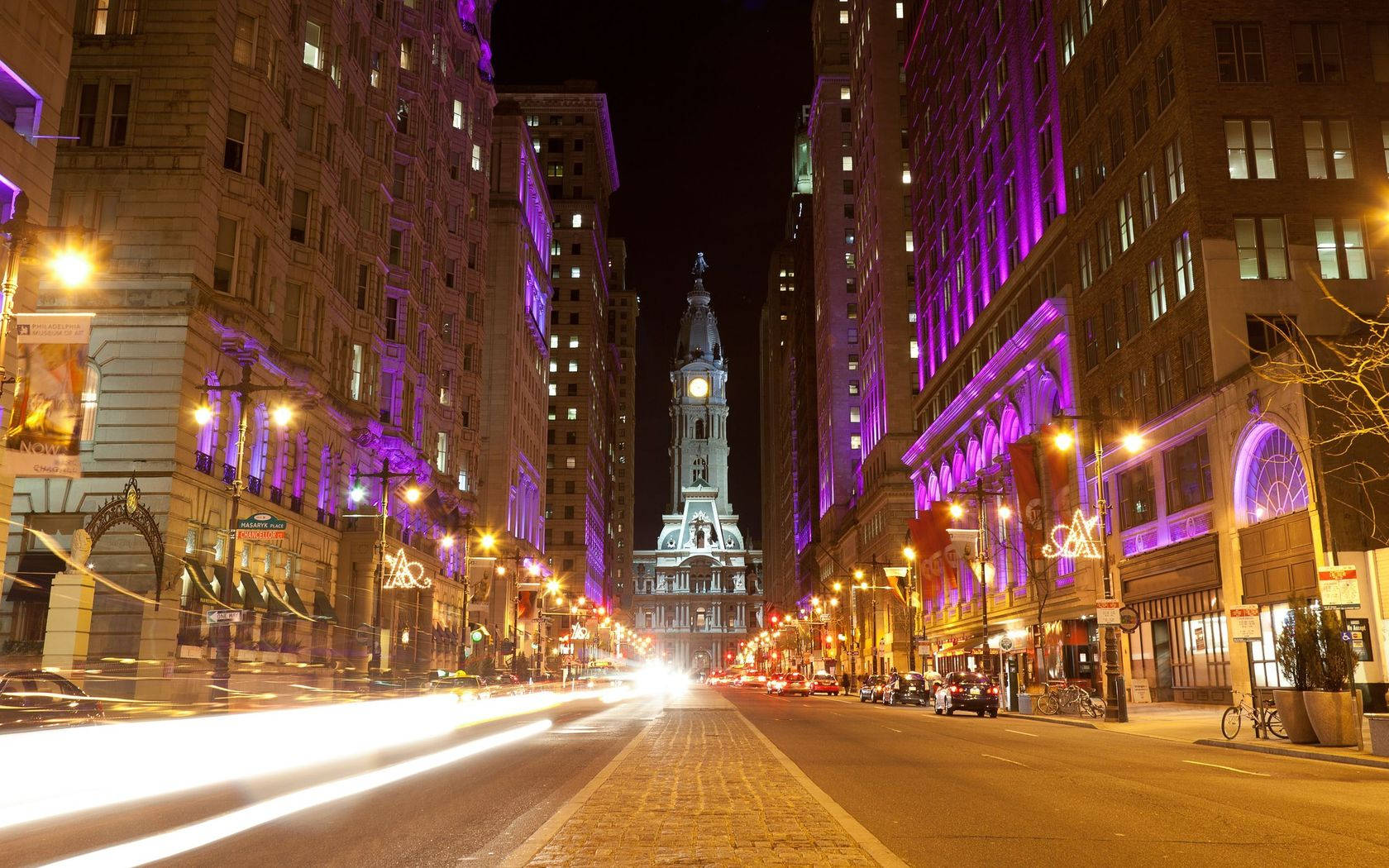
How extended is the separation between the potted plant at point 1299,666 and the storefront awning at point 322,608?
36.8 m

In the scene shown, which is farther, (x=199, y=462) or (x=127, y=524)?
(x=199, y=462)

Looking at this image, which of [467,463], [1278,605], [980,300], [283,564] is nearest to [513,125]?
[467,463]

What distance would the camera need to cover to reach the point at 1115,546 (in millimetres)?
50281

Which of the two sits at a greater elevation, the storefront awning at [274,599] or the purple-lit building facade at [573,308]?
the purple-lit building facade at [573,308]

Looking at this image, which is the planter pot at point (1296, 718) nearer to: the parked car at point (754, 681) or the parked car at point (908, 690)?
the parked car at point (908, 690)

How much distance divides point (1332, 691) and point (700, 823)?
16.8 meters

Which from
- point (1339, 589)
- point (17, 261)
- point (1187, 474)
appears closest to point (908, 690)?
point (1187, 474)

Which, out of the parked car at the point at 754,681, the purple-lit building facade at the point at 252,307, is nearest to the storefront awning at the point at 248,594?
the purple-lit building facade at the point at 252,307

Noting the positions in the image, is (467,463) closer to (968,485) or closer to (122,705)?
(968,485)

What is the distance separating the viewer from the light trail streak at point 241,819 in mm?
9547

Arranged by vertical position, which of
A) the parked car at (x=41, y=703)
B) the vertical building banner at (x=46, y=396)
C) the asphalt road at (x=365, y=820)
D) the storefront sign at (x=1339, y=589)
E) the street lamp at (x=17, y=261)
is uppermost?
the street lamp at (x=17, y=261)

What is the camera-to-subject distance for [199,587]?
35312 mm

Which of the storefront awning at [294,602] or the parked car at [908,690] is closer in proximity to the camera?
the storefront awning at [294,602]

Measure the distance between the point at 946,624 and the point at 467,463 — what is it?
37.2 metres
